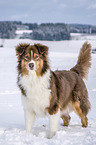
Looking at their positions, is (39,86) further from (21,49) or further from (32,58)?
(21,49)

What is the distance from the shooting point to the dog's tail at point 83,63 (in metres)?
6.14

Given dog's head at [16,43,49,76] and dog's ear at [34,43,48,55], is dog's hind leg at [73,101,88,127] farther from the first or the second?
dog's ear at [34,43,48,55]

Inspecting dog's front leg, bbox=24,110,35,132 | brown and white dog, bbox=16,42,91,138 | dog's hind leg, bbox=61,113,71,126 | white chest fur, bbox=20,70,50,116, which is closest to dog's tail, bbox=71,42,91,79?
brown and white dog, bbox=16,42,91,138

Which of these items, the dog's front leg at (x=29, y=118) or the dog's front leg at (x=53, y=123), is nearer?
the dog's front leg at (x=53, y=123)

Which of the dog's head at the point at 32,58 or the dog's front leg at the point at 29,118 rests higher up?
the dog's head at the point at 32,58

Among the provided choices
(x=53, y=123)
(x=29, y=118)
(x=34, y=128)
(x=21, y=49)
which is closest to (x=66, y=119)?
(x=34, y=128)

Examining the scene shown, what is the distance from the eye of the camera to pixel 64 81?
A: 17.4ft

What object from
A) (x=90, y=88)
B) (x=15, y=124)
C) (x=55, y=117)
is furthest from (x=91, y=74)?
(x=55, y=117)

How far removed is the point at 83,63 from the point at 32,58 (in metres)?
2.23

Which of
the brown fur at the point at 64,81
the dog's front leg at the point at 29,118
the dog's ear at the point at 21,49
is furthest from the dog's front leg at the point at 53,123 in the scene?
the dog's ear at the point at 21,49

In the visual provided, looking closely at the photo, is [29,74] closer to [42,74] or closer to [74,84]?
[42,74]

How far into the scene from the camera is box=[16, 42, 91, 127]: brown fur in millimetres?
4652

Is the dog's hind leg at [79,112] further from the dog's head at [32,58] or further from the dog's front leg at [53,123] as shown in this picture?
the dog's head at [32,58]

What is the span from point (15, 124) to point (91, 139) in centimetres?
296
